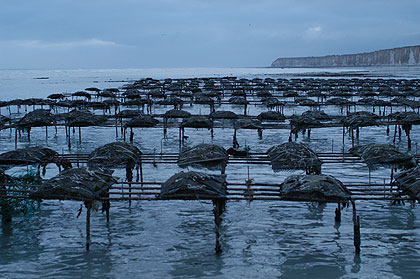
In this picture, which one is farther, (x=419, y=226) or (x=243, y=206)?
(x=243, y=206)

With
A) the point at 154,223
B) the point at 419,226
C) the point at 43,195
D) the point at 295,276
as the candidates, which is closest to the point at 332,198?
the point at 295,276

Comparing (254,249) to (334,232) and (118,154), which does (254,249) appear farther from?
(118,154)

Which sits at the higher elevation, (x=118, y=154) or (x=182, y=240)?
(x=118, y=154)

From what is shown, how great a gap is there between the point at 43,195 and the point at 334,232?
31.2 ft

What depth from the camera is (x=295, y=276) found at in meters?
11.0

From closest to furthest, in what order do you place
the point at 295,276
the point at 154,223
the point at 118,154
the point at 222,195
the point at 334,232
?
the point at 295,276 → the point at 222,195 → the point at 334,232 → the point at 154,223 → the point at 118,154

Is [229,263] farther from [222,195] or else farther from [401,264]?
[401,264]

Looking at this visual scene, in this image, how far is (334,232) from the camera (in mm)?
13688

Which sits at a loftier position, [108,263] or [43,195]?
[43,195]

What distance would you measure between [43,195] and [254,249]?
21.7ft

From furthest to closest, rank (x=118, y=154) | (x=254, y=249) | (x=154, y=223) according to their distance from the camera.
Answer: (x=118, y=154)
(x=154, y=223)
(x=254, y=249)

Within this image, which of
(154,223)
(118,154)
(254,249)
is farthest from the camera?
(118,154)

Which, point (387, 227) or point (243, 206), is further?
point (243, 206)

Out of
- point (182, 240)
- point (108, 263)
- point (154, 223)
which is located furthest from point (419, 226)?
point (108, 263)
